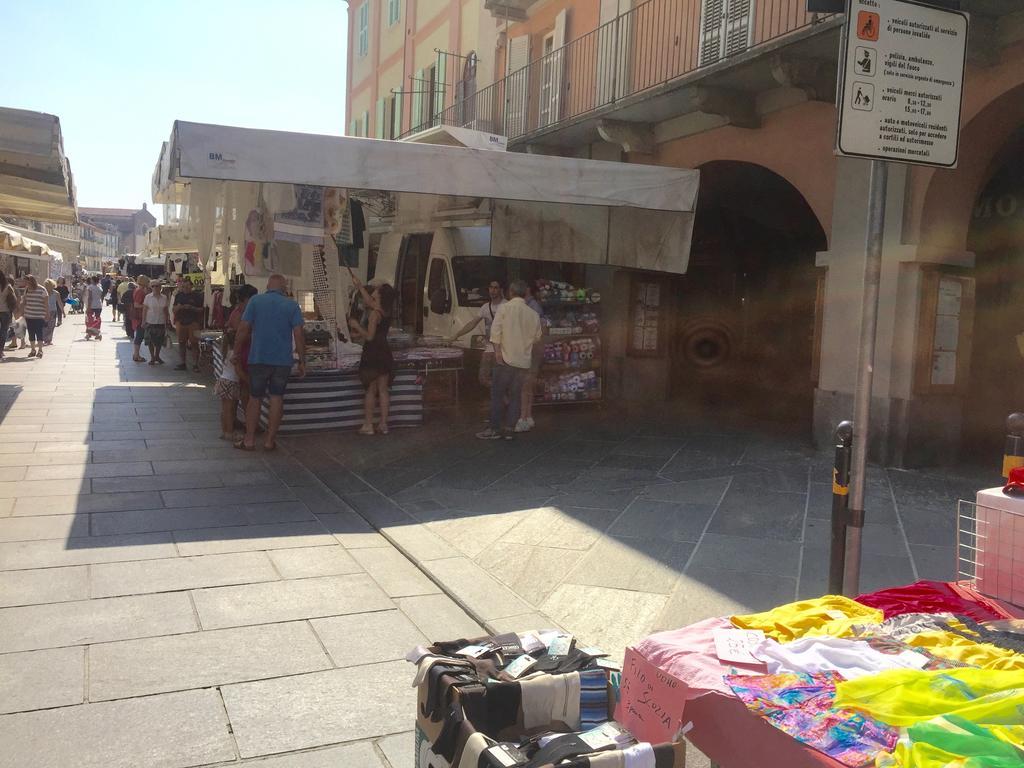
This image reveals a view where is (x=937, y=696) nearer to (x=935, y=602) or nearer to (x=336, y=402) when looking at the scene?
(x=935, y=602)

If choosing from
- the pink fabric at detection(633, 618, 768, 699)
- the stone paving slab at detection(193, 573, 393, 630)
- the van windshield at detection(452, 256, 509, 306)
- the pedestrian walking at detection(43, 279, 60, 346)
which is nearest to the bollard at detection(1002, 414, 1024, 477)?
the pink fabric at detection(633, 618, 768, 699)

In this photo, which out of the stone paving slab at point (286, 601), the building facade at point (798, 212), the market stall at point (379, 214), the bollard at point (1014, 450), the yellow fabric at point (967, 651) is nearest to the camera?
the yellow fabric at point (967, 651)

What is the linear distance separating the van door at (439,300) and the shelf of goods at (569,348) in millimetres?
1990

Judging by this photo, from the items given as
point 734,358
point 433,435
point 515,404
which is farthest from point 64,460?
point 734,358

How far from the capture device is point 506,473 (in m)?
7.94

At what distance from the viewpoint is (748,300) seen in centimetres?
1539

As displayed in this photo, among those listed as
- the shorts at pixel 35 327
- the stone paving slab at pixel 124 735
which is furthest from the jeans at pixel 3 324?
the stone paving slab at pixel 124 735

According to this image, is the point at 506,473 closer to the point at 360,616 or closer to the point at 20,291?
the point at 360,616

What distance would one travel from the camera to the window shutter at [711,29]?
35.3 ft

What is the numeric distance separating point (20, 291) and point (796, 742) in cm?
2006

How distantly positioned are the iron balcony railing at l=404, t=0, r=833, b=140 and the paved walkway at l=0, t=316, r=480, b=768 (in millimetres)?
6180

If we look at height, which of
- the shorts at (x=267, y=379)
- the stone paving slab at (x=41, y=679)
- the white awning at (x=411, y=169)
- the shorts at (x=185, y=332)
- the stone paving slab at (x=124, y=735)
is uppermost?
the white awning at (x=411, y=169)

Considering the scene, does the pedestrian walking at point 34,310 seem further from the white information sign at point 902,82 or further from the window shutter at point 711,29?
the white information sign at point 902,82

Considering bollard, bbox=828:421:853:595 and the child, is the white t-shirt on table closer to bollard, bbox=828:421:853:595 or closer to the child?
the child
